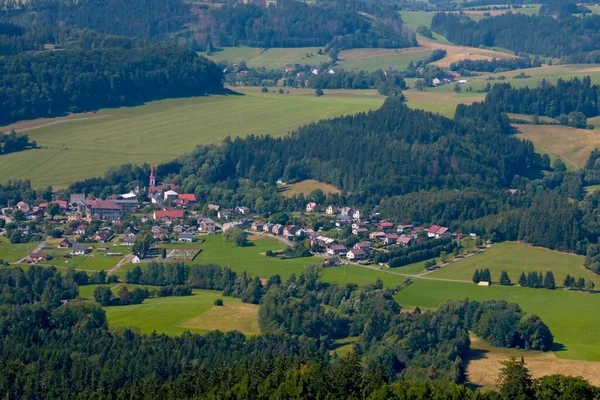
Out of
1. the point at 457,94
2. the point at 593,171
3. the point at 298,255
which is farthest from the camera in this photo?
the point at 457,94

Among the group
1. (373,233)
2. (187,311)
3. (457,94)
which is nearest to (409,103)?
(457,94)

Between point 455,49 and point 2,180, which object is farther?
point 455,49

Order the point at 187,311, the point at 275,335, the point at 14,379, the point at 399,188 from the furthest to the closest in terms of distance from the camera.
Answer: the point at 399,188
the point at 187,311
the point at 275,335
the point at 14,379

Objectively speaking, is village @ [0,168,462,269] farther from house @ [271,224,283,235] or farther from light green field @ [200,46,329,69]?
light green field @ [200,46,329,69]

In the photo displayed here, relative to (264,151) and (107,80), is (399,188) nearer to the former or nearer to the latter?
(264,151)

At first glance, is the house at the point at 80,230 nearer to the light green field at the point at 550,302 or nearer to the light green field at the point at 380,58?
the light green field at the point at 550,302

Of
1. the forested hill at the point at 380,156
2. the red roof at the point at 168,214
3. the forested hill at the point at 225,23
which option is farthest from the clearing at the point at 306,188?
the forested hill at the point at 225,23
